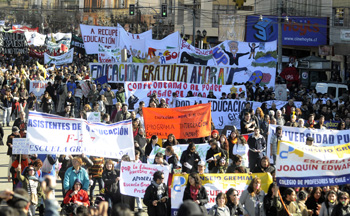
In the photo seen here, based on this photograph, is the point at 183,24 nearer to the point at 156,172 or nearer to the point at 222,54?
the point at 222,54

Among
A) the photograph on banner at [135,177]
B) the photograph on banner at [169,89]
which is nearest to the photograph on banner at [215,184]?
the photograph on banner at [135,177]

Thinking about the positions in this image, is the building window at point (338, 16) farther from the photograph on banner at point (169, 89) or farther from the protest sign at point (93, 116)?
the protest sign at point (93, 116)

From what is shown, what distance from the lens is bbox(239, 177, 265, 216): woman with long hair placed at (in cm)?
1041

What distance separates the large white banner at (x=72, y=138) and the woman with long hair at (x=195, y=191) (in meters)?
2.25

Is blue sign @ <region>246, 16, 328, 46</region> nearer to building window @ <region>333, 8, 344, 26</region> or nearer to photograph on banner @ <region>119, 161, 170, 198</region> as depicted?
building window @ <region>333, 8, 344, 26</region>

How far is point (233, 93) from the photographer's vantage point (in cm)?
2155

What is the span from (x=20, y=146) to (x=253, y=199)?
4.10m

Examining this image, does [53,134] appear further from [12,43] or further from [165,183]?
[12,43]

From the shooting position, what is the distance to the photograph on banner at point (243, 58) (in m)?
25.8

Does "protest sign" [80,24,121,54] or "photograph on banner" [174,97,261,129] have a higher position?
"protest sign" [80,24,121,54]

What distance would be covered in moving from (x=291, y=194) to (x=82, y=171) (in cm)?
321

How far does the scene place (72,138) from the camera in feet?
40.5

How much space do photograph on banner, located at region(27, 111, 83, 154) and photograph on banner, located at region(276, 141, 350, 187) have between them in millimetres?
3462

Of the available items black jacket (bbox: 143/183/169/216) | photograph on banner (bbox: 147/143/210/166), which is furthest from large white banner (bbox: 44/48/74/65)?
black jacket (bbox: 143/183/169/216)
